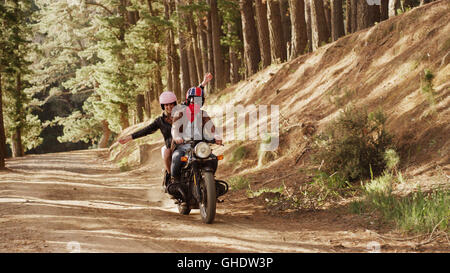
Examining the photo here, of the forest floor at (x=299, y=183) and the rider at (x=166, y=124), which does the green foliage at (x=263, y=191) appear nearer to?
the forest floor at (x=299, y=183)

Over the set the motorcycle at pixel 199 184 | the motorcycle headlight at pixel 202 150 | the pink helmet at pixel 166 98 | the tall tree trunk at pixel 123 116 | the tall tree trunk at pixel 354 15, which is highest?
the tall tree trunk at pixel 354 15

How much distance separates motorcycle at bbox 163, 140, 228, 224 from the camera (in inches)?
296

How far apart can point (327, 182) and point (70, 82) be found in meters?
40.5

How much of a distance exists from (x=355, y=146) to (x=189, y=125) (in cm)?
328

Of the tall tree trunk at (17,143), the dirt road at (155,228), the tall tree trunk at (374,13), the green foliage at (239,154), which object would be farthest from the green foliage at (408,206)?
the tall tree trunk at (17,143)

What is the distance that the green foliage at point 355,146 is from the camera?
28.3ft

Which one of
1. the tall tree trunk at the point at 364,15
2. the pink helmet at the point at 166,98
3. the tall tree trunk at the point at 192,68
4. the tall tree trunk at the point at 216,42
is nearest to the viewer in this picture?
the pink helmet at the point at 166,98

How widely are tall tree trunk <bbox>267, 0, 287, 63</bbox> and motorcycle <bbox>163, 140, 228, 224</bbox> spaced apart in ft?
43.2

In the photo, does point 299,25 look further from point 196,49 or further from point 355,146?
point 196,49

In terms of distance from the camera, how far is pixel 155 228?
7.24 meters

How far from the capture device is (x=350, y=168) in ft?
28.5

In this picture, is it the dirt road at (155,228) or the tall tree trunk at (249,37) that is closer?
the dirt road at (155,228)

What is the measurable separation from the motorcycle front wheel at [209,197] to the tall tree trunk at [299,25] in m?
12.8

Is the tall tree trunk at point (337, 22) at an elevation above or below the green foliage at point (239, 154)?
above
